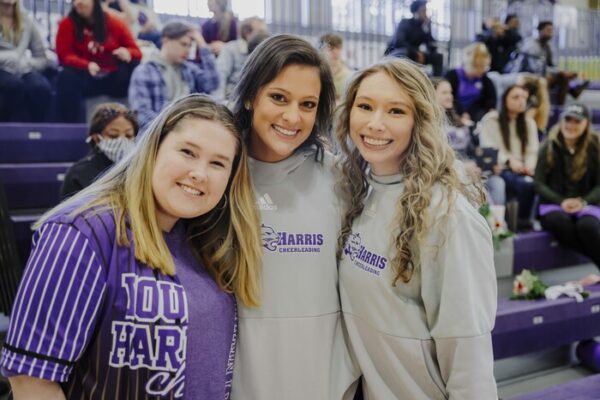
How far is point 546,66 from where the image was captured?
27.5 feet

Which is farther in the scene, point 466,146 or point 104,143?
point 466,146

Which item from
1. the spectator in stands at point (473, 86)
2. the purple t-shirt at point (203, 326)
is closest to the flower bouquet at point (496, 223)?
the spectator in stands at point (473, 86)

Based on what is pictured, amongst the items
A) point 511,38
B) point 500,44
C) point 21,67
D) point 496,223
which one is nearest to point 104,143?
point 21,67

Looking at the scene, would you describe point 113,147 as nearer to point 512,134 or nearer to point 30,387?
point 30,387

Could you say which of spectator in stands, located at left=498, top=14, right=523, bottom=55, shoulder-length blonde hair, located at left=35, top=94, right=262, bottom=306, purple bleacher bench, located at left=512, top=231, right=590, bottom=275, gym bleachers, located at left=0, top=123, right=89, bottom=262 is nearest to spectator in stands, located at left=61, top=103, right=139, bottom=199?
gym bleachers, located at left=0, top=123, right=89, bottom=262

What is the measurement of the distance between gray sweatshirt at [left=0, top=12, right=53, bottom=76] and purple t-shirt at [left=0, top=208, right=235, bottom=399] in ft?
10.9

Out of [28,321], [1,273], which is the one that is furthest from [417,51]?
[28,321]

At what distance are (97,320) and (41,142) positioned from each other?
327cm

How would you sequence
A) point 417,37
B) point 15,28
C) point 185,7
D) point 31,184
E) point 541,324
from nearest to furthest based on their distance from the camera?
point 541,324 → point 31,184 → point 15,28 → point 417,37 → point 185,7

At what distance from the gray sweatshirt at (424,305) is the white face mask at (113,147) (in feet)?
6.88

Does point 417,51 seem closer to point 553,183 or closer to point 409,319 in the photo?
point 553,183

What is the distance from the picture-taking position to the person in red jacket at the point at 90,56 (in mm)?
4180

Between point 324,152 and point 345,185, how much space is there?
14 cm

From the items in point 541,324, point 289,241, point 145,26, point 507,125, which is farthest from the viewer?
point 145,26
